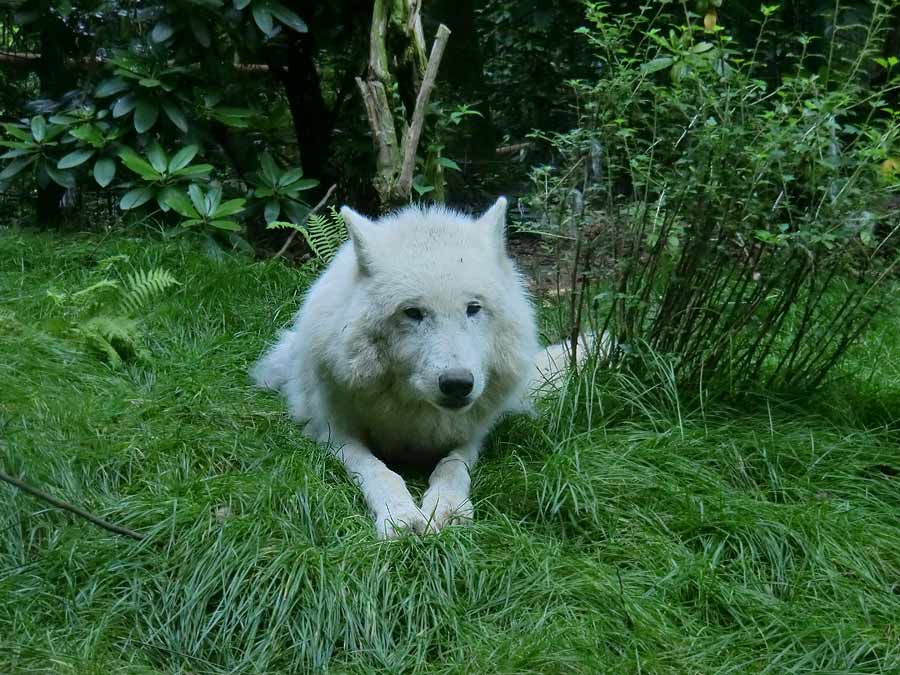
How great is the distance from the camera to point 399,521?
135 inches

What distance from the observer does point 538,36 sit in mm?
8859

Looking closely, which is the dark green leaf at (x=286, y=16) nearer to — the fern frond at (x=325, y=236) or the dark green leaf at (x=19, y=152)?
the fern frond at (x=325, y=236)

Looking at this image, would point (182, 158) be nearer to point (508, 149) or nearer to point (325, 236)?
point (325, 236)

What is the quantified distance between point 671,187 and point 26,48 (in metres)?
6.35

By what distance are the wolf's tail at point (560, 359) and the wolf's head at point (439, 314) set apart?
0.42 meters

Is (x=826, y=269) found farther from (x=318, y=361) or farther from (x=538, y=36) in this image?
Answer: (x=538, y=36)

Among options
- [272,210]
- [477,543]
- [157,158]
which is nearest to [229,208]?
[272,210]

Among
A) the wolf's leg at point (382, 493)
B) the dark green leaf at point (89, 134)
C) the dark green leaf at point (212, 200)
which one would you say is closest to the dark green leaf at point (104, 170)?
the dark green leaf at point (89, 134)

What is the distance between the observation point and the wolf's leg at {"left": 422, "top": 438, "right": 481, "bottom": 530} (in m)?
3.51

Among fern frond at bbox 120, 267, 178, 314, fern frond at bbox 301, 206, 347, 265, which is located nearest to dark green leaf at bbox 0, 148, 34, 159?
fern frond at bbox 120, 267, 178, 314

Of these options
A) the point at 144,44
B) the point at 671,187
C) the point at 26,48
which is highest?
the point at 671,187

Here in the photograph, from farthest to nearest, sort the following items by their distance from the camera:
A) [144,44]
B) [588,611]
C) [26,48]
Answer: [26,48] → [144,44] → [588,611]

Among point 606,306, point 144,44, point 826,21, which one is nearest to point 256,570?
point 606,306

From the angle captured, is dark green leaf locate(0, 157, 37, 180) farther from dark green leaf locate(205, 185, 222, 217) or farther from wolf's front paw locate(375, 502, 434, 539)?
wolf's front paw locate(375, 502, 434, 539)
